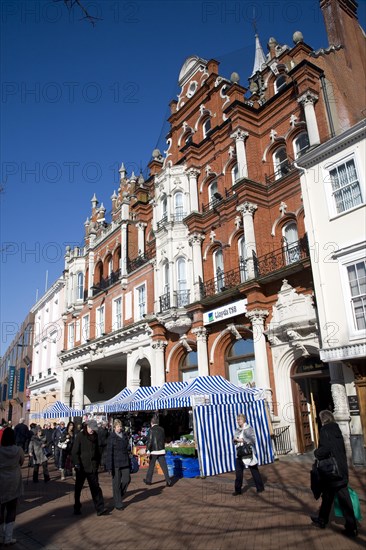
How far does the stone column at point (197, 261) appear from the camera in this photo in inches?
822

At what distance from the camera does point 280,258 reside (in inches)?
706

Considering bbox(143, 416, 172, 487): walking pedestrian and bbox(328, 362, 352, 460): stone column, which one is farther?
bbox(328, 362, 352, 460): stone column

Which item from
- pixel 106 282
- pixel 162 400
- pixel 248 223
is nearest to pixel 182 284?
pixel 248 223

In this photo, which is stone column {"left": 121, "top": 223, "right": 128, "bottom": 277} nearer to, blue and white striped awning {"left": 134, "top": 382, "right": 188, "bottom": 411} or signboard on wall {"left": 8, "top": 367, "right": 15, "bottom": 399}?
blue and white striped awning {"left": 134, "top": 382, "right": 188, "bottom": 411}

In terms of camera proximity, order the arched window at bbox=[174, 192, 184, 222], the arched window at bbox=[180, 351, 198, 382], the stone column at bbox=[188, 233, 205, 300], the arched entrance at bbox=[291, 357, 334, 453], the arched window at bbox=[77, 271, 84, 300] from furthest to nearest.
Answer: the arched window at bbox=[77, 271, 84, 300], the arched window at bbox=[174, 192, 184, 222], the arched window at bbox=[180, 351, 198, 382], the stone column at bbox=[188, 233, 205, 300], the arched entrance at bbox=[291, 357, 334, 453]

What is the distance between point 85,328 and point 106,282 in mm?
4314

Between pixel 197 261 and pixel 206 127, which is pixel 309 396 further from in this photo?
pixel 206 127

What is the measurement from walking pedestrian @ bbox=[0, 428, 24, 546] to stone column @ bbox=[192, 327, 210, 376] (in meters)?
13.1

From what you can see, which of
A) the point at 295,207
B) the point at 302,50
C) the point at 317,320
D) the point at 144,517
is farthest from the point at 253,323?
the point at 302,50

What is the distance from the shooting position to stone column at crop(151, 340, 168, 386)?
2262cm

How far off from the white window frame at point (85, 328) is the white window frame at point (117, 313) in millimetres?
4101

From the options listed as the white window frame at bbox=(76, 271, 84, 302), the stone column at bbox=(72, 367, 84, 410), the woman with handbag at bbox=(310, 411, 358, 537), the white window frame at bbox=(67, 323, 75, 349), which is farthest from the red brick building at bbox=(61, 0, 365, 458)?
the woman with handbag at bbox=(310, 411, 358, 537)

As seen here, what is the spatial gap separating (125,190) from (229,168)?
41.7 ft

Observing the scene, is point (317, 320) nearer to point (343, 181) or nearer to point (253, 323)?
point (253, 323)
